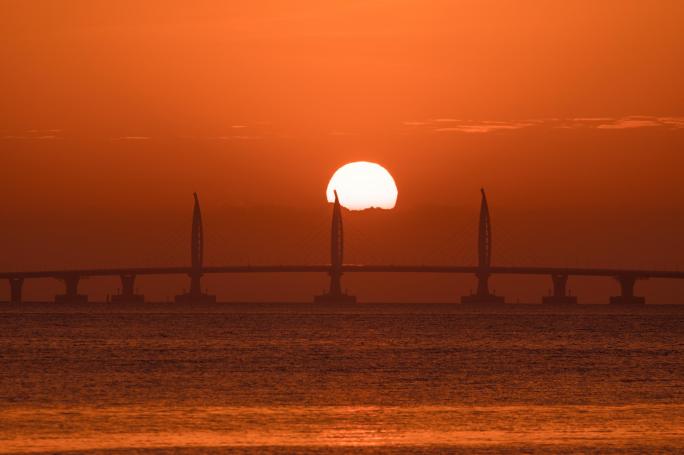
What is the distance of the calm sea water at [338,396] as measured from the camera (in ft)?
98.4

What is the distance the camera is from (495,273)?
502ft

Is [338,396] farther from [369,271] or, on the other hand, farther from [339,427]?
[369,271]

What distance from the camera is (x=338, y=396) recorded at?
42438mm

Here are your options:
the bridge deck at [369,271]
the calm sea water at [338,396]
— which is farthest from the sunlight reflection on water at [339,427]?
the bridge deck at [369,271]

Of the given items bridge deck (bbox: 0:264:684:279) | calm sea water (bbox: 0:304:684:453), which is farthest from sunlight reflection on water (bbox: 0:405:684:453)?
bridge deck (bbox: 0:264:684:279)

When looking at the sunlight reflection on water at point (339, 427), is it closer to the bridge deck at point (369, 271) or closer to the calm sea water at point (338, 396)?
the calm sea water at point (338, 396)

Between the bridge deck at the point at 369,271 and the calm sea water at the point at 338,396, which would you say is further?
the bridge deck at the point at 369,271

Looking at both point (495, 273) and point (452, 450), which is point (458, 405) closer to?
point (452, 450)

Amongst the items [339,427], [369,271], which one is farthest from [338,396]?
[369,271]

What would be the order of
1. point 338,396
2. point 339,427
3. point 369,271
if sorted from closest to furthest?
point 339,427, point 338,396, point 369,271

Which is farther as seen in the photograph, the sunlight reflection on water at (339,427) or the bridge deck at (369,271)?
the bridge deck at (369,271)

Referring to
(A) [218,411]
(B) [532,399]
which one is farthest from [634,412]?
(A) [218,411]

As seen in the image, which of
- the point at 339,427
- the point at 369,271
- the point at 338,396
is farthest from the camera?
the point at 369,271

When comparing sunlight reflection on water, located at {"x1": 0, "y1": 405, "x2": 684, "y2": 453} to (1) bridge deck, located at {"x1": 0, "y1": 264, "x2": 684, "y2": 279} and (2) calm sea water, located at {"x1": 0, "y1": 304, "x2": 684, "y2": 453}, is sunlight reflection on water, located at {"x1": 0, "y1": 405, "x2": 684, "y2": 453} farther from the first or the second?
(1) bridge deck, located at {"x1": 0, "y1": 264, "x2": 684, "y2": 279}
